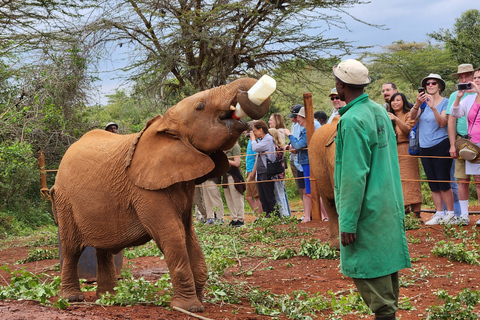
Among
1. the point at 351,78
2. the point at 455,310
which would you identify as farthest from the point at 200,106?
the point at 455,310

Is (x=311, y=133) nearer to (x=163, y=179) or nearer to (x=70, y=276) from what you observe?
(x=70, y=276)

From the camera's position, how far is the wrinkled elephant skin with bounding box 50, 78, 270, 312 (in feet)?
15.8

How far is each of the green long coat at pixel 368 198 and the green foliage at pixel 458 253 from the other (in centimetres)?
320

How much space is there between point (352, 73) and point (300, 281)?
10.5 feet

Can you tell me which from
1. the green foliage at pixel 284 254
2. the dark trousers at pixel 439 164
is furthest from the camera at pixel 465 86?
the green foliage at pixel 284 254

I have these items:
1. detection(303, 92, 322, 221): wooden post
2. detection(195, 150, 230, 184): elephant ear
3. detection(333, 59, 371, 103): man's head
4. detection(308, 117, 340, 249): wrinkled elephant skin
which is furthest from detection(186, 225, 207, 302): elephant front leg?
detection(303, 92, 322, 221): wooden post

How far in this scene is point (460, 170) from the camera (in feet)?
29.3

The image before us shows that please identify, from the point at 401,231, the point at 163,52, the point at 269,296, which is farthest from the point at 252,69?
the point at 401,231

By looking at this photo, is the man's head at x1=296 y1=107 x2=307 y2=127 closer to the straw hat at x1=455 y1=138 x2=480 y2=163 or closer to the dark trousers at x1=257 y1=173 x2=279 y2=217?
the dark trousers at x1=257 y1=173 x2=279 y2=217

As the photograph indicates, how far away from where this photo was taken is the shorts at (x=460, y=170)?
8.89 metres

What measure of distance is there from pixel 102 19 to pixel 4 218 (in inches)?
284

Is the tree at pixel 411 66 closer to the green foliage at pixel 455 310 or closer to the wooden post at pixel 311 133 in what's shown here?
the wooden post at pixel 311 133

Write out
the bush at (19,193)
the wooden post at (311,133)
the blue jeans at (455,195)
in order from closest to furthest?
the blue jeans at (455,195) → the wooden post at (311,133) → the bush at (19,193)

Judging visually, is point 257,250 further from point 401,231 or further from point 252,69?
point 252,69
